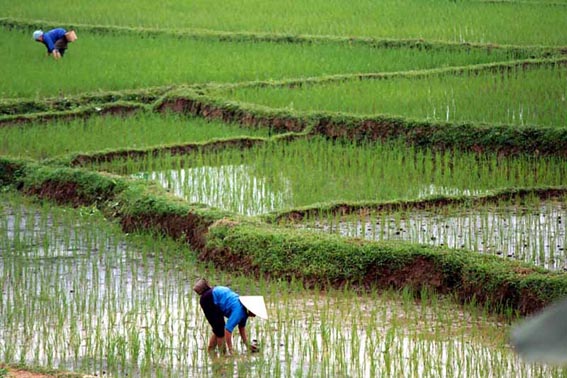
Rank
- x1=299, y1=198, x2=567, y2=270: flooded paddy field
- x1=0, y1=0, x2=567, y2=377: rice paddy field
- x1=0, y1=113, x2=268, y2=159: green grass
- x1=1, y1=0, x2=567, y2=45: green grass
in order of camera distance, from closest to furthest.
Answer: x1=0, y1=0, x2=567, y2=377: rice paddy field → x1=299, y1=198, x2=567, y2=270: flooded paddy field → x1=0, y1=113, x2=268, y2=159: green grass → x1=1, y1=0, x2=567, y2=45: green grass

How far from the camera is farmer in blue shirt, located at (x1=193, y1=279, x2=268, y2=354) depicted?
4.41 meters

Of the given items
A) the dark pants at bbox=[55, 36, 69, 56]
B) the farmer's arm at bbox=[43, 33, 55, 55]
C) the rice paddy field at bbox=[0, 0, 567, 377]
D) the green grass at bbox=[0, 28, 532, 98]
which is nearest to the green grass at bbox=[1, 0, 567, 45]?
the rice paddy field at bbox=[0, 0, 567, 377]

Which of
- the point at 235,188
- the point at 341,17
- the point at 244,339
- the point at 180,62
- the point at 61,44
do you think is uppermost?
the point at 341,17

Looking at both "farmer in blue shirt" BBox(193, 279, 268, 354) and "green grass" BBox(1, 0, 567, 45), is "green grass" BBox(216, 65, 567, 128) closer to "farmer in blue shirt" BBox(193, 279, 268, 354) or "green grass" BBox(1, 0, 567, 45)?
"green grass" BBox(1, 0, 567, 45)

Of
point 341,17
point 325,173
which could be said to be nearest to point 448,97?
point 325,173

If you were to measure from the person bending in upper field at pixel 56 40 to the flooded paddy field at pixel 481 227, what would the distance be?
6.97m

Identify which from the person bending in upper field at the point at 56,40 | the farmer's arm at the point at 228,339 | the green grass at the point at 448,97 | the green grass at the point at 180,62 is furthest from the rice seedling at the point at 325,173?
the person bending in upper field at the point at 56,40

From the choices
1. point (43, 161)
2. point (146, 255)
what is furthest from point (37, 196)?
point (146, 255)

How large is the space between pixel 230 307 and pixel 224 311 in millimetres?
45

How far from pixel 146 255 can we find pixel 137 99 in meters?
5.03

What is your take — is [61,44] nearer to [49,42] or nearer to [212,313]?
[49,42]

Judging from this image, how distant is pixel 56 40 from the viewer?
12961mm

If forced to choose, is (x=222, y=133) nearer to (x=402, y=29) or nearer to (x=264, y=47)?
(x=264, y=47)

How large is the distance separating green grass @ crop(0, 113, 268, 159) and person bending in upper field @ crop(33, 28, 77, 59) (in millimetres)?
2805
